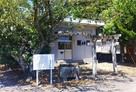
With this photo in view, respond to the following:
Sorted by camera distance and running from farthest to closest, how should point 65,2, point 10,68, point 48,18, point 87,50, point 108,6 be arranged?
point 87,50, point 10,68, point 48,18, point 108,6, point 65,2


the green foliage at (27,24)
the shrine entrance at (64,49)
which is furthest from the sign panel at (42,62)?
the shrine entrance at (64,49)

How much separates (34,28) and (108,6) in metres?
4.41

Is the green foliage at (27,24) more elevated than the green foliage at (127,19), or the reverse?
the green foliage at (127,19)

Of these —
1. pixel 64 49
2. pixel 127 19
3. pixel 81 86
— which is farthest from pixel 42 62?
pixel 64 49

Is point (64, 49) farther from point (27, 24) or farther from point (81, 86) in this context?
point (81, 86)

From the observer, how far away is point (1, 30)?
12461mm

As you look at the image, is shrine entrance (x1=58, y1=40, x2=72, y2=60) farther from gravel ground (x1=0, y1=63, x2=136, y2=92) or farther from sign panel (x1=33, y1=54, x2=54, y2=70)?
A: sign panel (x1=33, y1=54, x2=54, y2=70)

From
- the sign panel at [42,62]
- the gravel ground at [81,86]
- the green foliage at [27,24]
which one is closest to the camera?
the gravel ground at [81,86]

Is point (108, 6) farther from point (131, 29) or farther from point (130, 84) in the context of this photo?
point (131, 29)

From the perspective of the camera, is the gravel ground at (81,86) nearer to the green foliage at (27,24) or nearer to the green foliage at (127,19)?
the green foliage at (27,24)

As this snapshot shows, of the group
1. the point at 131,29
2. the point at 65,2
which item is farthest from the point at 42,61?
the point at 131,29

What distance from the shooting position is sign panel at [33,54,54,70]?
11375 millimetres

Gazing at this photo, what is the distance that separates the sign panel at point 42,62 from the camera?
1138cm

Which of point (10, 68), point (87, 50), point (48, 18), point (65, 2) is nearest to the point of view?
point (65, 2)
